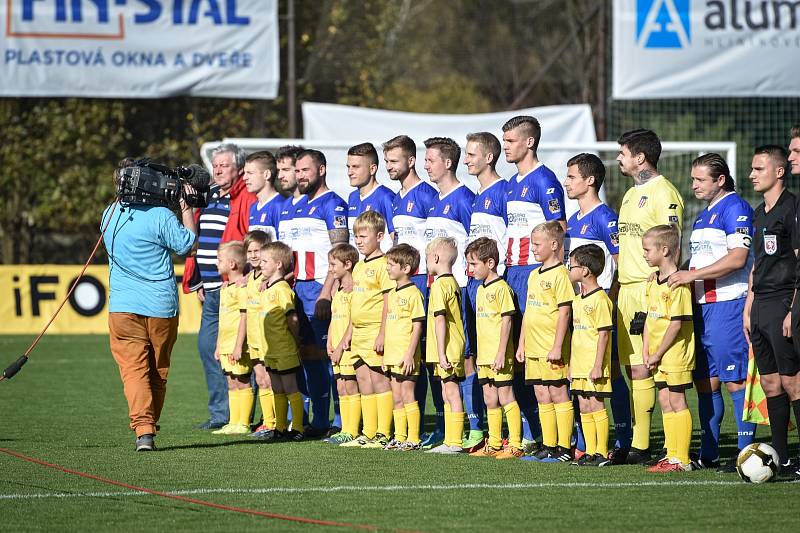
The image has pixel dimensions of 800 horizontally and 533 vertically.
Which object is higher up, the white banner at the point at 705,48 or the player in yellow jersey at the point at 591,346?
the white banner at the point at 705,48

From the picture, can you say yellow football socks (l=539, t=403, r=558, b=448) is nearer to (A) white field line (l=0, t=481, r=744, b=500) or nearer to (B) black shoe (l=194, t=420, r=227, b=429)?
(A) white field line (l=0, t=481, r=744, b=500)

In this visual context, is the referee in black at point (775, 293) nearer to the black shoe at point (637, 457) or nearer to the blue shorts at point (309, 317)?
the black shoe at point (637, 457)

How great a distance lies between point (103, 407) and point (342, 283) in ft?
11.0

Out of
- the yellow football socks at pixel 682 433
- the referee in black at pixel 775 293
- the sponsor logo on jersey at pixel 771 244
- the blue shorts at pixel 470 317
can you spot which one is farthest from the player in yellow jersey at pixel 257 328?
the sponsor logo on jersey at pixel 771 244

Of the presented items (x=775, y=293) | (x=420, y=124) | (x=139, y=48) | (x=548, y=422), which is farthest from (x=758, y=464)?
(x=139, y=48)

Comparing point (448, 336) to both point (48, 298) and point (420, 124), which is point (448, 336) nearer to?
point (420, 124)

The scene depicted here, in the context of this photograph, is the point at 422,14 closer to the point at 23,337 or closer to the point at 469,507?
the point at 23,337

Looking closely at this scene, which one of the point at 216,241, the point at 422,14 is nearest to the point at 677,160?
the point at 216,241

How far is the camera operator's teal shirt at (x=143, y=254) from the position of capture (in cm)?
838

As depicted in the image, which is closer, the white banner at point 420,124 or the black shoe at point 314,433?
the black shoe at point 314,433

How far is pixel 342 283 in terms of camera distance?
9.21 m

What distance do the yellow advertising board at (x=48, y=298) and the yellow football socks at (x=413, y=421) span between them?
35.0 ft

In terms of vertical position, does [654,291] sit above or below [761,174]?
below

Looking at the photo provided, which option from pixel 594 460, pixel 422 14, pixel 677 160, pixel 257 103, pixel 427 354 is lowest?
pixel 594 460
